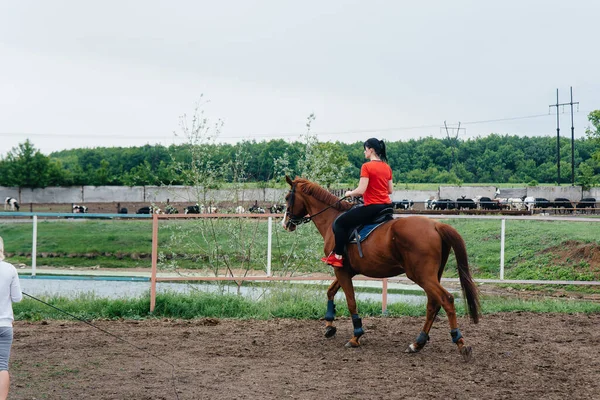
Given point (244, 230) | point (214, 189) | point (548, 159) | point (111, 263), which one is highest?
point (548, 159)

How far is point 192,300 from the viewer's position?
440 inches

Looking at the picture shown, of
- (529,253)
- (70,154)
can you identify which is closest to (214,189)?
(529,253)

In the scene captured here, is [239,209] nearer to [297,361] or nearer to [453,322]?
[297,361]

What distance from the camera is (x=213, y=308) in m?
10.9

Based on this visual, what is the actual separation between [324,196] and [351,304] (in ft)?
5.16

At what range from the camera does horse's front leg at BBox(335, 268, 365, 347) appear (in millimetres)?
8336

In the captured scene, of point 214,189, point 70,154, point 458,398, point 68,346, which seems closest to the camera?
point 458,398

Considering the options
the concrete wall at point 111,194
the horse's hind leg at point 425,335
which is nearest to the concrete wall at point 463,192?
the concrete wall at point 111,194

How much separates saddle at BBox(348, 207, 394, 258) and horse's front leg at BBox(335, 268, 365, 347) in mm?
481

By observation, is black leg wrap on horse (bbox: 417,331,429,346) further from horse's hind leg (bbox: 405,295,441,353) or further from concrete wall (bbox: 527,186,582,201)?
concrete wall (bbox: 527,186,582,201)

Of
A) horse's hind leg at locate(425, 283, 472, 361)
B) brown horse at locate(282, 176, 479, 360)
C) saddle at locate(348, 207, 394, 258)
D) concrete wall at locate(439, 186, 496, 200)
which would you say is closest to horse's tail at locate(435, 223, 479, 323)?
brown horse at locate(282, 176, 479, 360)

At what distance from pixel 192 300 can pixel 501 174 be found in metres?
86.4

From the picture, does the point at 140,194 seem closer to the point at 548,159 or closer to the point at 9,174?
the point at 9,174

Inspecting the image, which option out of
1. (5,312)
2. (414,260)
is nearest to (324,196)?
(414,260)
